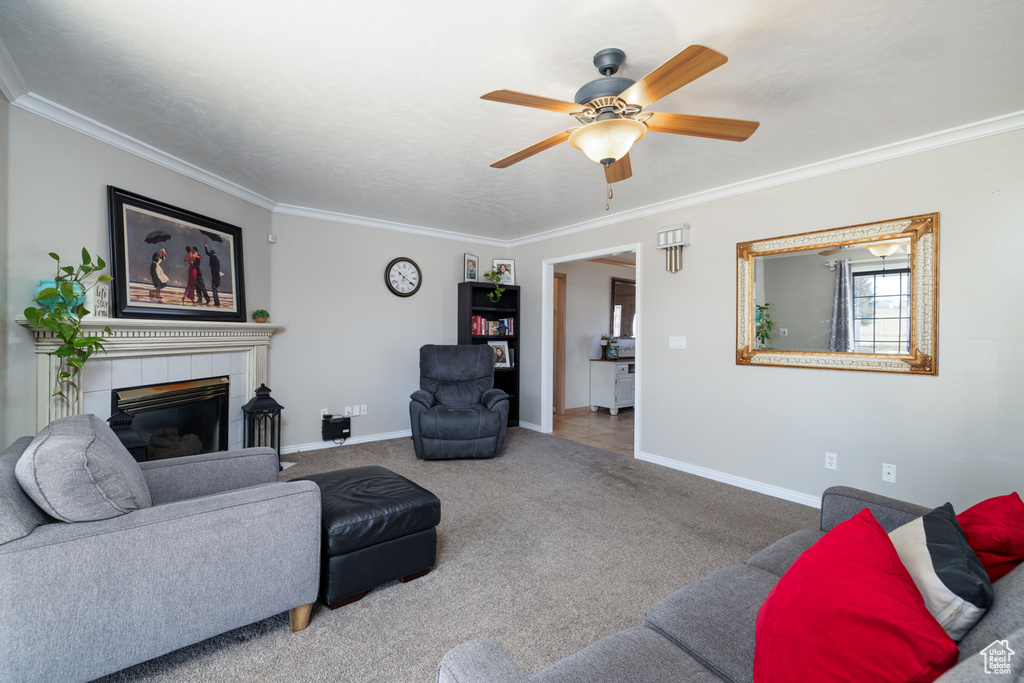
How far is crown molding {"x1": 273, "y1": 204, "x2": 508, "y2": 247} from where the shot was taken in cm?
428

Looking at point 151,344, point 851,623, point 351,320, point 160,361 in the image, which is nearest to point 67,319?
point 151,344

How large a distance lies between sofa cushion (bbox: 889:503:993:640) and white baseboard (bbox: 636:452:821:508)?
246cm

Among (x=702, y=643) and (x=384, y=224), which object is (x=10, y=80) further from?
(x=702, y=643)

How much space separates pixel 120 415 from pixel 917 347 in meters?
4.61

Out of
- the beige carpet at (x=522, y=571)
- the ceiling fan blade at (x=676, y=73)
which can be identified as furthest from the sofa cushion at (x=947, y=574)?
the ceiling fan blade at (x=676, y=73)

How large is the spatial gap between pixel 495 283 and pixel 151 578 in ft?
14.0

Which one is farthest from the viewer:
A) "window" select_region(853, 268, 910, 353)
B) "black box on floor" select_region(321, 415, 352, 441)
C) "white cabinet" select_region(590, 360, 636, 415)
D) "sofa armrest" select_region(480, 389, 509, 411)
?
"white cabinet" select_region(590, 360, 636, 415)

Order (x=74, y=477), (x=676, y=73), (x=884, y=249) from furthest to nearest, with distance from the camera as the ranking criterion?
(x=884, y=249) < (x=676, y=73) < (x=74, y=477)

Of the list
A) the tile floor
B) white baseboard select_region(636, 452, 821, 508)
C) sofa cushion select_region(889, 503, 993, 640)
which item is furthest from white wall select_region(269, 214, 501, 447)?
sofa cushion select_region(889, 503, 993, 640)

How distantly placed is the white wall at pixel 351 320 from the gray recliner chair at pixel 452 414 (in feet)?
1.63

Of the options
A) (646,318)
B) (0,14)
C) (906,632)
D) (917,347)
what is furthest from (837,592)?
(646,318)

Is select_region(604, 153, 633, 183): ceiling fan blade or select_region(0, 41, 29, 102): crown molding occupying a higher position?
select_region(0, 41, 29, 102): crown molding

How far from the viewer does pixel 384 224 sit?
4.79 meters

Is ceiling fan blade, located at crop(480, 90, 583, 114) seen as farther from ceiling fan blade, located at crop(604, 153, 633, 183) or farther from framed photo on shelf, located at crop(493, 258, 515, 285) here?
framed photo on shelf, located at crop(493, 258, 515, 285)
